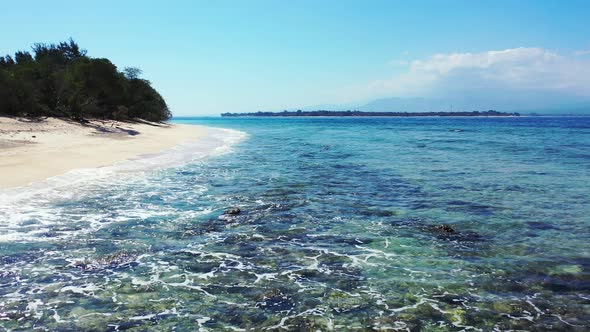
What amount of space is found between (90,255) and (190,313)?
168 inches

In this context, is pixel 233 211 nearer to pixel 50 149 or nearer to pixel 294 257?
pixel 294 257

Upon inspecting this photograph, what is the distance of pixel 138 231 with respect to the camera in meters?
12.3

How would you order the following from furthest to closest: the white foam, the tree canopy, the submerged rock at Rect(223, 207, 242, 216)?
the tree canopy, the submerged rock at Rect(223, 207, 242, 216), the white foam

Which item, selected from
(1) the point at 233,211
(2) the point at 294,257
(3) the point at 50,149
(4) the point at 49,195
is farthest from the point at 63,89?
(2) the point at 294,257

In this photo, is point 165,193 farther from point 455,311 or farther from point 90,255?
point 455,311

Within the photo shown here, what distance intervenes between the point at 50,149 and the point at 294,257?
24245 millimetres

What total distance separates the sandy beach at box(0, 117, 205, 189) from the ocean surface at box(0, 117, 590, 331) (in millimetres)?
1971

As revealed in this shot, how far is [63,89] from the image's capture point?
50.7 m

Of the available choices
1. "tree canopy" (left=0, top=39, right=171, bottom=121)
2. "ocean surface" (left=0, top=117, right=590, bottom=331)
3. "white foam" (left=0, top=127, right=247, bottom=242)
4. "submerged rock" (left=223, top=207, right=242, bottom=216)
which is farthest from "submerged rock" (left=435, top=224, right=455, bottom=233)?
"tree canopy" (left=0, top=39, right=171, bottom=121)

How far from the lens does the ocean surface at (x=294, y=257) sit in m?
7.27

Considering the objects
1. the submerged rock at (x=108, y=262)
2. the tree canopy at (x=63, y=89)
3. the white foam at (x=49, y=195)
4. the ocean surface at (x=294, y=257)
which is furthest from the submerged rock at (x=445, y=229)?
the tree canopy at (x=63, y=89)

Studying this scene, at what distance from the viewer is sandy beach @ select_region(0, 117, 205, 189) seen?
20.2 metres

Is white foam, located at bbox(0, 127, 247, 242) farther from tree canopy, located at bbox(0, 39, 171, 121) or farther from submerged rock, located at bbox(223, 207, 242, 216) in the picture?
tree canopy, located at bbox(0, 39, 171, 121)

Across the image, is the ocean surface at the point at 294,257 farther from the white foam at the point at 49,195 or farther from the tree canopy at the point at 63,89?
the tree canopy at the point at 63,89
